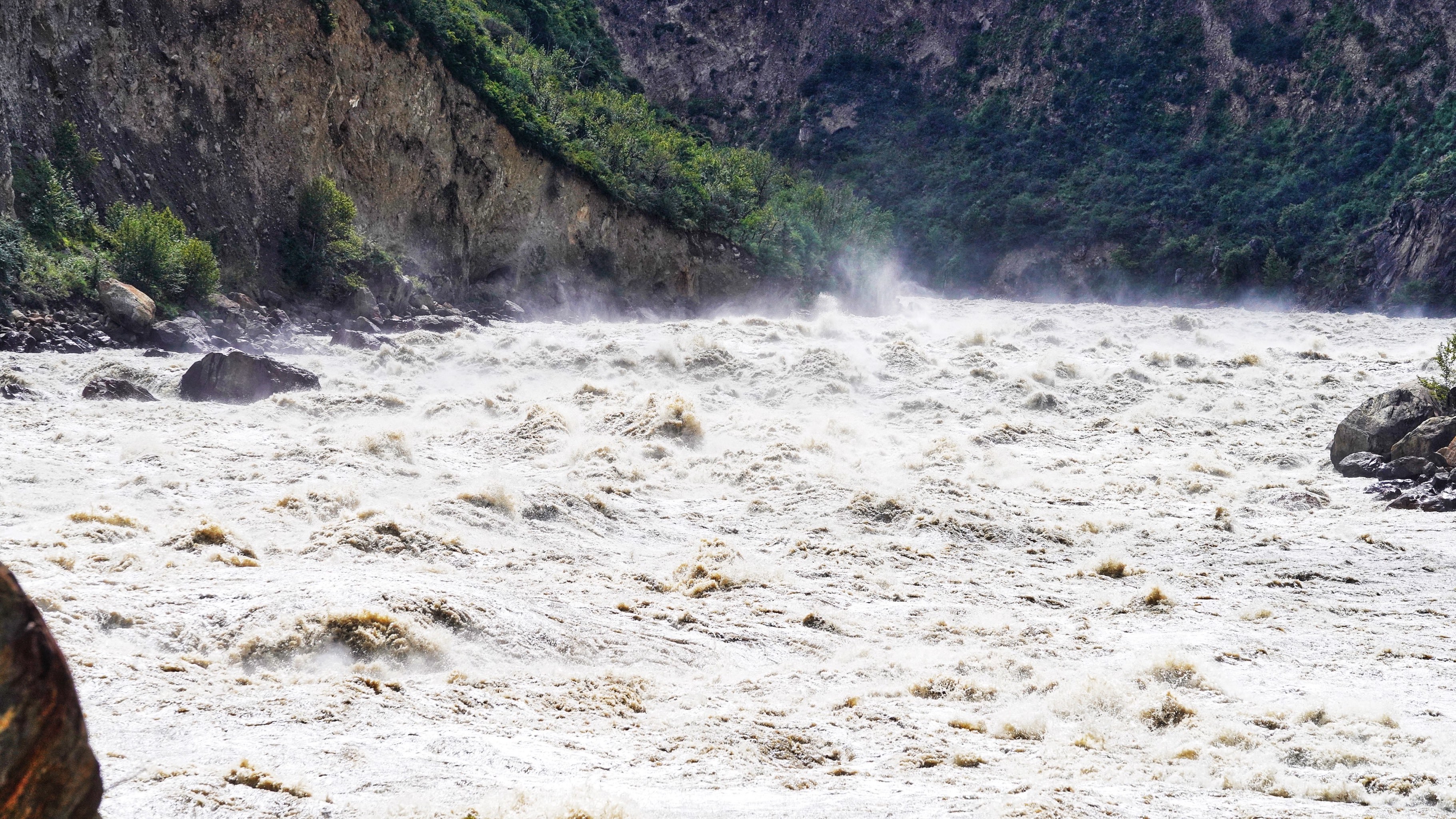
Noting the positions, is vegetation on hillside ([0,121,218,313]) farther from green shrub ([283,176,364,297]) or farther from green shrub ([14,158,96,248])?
green shrub ([283,176,364,297])

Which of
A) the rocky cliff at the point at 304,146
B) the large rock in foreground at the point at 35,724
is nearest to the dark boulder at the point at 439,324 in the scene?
the rocky cliff at the point at 304,146

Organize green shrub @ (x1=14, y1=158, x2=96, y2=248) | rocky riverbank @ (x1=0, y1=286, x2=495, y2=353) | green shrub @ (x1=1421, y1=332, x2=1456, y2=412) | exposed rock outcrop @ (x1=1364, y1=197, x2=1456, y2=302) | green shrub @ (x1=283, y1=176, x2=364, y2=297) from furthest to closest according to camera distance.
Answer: exposed rock outcrop @ (x1=1364, y1=197, x2=1456, y2=302) → green shrub @ (x1=283, y1=176, x2=364, y2=297) → green shrub @ (x1=14, y1=158, x2=96, y2=248) → rocky riverbank @ (x1=0, y1=286, x2=495, y2=353) → green shrub @ (x1=1421, y1=332, x2=1456, y2=412)

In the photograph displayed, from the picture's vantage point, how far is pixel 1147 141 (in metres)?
69.2

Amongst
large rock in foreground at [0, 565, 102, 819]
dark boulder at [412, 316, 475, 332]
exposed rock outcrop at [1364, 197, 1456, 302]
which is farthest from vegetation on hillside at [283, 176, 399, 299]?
exposed rock outcrop at [1364, 197, 1456, 302]

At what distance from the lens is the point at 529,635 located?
866 centimetres

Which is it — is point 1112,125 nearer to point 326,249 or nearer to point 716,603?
point 326,249

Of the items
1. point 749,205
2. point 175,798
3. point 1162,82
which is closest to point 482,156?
point 749,205

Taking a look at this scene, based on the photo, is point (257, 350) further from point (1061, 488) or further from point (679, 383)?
point (1061, 488)

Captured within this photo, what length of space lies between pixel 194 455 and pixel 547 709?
9.81m

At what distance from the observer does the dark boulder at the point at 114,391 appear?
17922 millimetres

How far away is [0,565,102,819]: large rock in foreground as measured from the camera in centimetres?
248

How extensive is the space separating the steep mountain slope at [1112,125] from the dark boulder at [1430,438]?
120ft

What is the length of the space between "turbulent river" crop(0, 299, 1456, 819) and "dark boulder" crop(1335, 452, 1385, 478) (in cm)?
34

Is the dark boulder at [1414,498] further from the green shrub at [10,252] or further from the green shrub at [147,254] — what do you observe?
the green shrub at [10,252]
